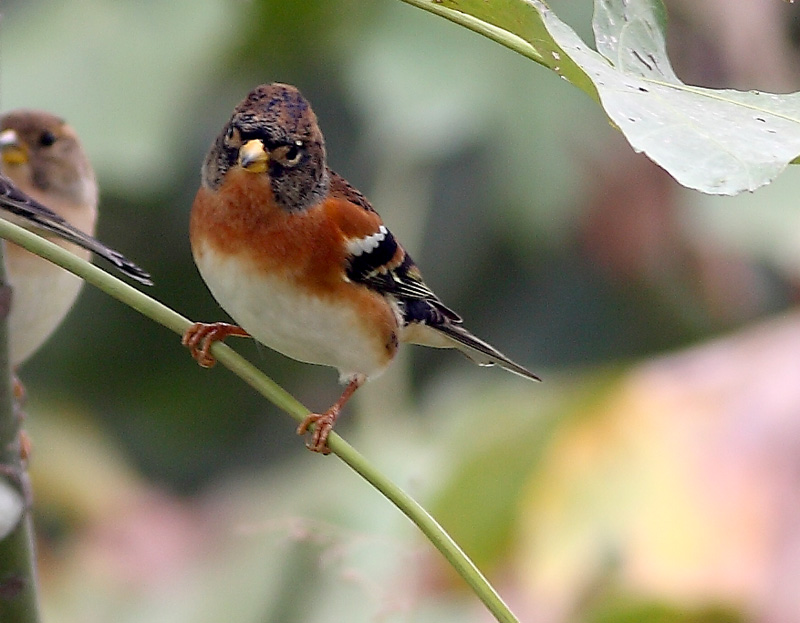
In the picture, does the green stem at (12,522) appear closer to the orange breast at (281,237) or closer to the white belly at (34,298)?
the orange breast at (281,237)

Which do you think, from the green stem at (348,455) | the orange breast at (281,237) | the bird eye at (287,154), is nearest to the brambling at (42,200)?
the orange breast at (281,237)

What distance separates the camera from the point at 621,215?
4.49 m

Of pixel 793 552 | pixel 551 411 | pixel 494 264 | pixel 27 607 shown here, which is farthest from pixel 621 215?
pixel 27 607

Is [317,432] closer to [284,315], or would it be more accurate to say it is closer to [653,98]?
[284,315]

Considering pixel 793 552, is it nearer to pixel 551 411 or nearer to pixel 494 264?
pixel 551 411

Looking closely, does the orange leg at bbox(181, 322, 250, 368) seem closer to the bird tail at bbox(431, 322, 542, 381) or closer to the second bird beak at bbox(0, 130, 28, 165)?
the bird tail at bbox(431, 322, 542, 381)

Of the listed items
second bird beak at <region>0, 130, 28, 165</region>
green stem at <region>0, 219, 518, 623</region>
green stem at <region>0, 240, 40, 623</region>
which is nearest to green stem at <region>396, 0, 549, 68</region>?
green stem at <region>0, 219, 518, 623</region>

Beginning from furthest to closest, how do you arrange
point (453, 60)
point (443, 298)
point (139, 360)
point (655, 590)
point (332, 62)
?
point (139, 360) → point (443, 298) → point (332, 62) → point (453, 60) → point (655, 590)

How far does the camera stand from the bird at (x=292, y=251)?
1780 mm

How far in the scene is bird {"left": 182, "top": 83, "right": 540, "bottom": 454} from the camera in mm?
1780

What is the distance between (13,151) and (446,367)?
2.37 meters

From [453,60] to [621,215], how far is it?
997 millimetres

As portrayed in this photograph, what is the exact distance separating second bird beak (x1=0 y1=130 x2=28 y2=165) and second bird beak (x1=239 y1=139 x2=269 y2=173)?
1254 mm

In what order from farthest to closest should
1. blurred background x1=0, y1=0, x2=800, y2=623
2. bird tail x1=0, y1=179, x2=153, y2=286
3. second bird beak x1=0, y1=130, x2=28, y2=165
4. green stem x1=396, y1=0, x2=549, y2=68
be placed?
second bird beak x1=0, y1=130, x2=28, y2=165 → blurred background x1=0, y1=0, x2=800, y2=623 → bird tail x1=0, y1=179, x2=153, y2=286 → green stem x1=396, y1=0, x2=549, y2=68
